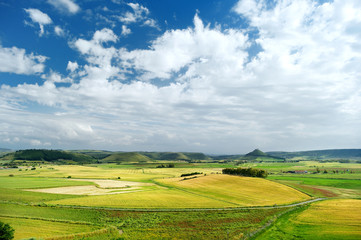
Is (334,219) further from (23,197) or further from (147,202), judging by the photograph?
(23,197)

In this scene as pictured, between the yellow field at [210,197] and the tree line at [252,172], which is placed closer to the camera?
the yellow field at [210,197]

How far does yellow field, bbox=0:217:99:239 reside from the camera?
3984cm

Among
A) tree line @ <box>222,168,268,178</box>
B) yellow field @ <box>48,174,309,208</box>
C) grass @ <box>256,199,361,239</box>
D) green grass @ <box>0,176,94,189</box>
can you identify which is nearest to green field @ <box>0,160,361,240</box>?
grass @ <box>256,199,361,239</box>

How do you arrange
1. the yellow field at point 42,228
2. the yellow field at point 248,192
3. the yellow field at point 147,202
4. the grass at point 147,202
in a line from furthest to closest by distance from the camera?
the yellow field at point 248,192 → the yellow field at point 147,202 → the grass at point 147,202 → the yellow field at point 42,228

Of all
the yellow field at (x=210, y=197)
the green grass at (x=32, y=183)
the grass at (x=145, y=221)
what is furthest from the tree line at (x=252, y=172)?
the green grass at (x=32, y=183)

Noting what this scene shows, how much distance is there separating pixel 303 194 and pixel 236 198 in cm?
3295

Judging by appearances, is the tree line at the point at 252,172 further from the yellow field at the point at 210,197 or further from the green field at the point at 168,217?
the green field at the point at 168,217

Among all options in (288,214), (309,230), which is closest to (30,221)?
(309,230)

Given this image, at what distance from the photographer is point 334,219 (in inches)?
2029

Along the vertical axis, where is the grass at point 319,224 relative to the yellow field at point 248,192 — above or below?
above

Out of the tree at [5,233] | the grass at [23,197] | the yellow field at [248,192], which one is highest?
the tree at [5,233]

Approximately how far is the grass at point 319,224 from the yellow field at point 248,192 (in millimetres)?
15610

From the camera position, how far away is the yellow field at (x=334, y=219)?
42.0 metres

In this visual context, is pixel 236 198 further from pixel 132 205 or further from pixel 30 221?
pixel 30 221
